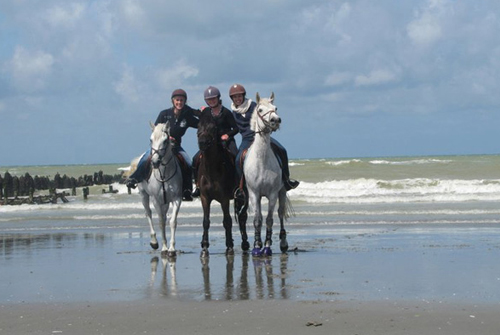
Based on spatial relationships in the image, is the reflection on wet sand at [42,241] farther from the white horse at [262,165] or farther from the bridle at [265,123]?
the bridle at [265,123]

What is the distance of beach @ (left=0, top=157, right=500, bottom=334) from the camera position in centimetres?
709

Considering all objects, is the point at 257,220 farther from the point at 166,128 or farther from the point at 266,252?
the point at 166,128

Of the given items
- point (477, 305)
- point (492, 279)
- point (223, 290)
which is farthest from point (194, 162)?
point (477, 305)

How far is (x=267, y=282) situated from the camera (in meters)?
9.49

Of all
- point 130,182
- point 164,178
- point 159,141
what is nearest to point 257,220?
point 164,178

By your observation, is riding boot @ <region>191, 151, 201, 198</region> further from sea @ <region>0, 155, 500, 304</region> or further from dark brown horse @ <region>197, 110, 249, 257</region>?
sea @ <region>0, 155, 500, 304</region>

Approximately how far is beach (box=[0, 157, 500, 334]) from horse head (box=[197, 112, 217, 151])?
1.75 meters

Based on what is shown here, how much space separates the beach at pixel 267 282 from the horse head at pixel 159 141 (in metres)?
1.58

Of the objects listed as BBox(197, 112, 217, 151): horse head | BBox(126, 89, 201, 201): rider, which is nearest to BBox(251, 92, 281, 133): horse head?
BBox(197, 112, 217, 151): horse head

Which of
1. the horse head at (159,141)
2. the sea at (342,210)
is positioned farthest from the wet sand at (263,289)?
the sea at (342,210)

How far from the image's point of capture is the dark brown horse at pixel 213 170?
39.4 feet

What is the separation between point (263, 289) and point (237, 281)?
794 mm

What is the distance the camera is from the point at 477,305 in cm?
761

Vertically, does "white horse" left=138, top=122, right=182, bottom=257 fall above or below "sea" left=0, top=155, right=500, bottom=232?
above
